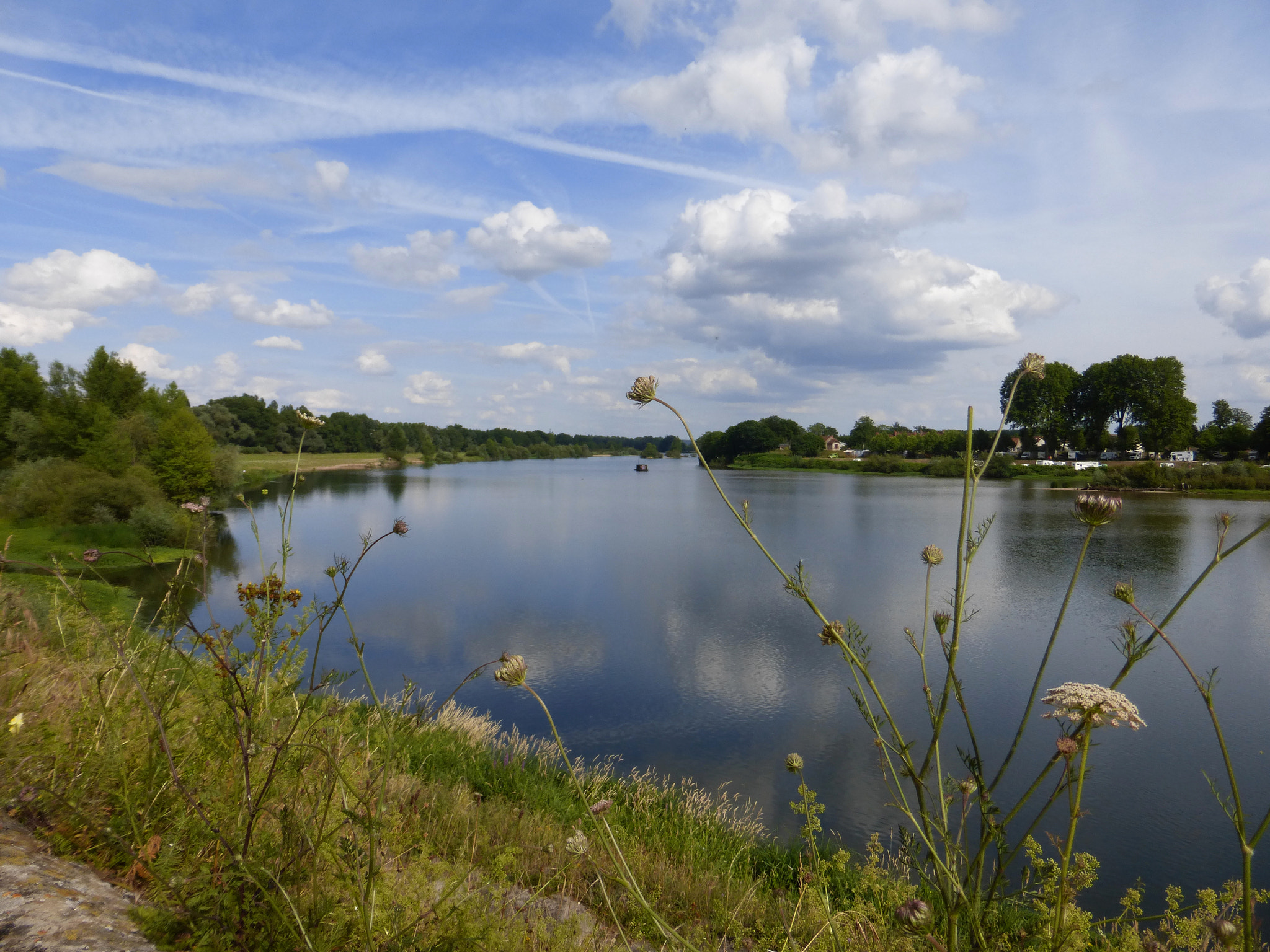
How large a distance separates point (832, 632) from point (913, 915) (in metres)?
0.56

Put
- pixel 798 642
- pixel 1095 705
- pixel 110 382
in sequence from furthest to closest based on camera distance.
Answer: pixel 110 382, pixel 798 642, pixel 1095 705

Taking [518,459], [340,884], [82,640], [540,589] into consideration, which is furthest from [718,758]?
[518,459]

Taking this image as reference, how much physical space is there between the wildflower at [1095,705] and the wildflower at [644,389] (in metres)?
1.11

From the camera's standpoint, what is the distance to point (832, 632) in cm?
154

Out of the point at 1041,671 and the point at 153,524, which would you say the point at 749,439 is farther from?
the point at 1041,671

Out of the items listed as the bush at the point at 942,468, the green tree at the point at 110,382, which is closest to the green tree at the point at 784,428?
the bush at the point at 942,468

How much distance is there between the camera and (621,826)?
215 inches

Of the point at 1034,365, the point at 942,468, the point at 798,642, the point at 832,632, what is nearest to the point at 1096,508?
the point at 1034,365

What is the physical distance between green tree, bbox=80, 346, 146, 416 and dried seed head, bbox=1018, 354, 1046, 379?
157ft

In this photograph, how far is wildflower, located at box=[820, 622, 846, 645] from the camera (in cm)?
151

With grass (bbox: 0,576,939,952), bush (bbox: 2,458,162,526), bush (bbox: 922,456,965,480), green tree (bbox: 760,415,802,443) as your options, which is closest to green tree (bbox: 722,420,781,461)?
green tree (bbox: 760,415,802,443)

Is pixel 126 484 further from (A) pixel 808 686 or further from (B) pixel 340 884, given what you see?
(B) pixel 340 884

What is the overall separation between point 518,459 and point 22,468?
105 metres

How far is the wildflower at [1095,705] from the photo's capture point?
1.25m
